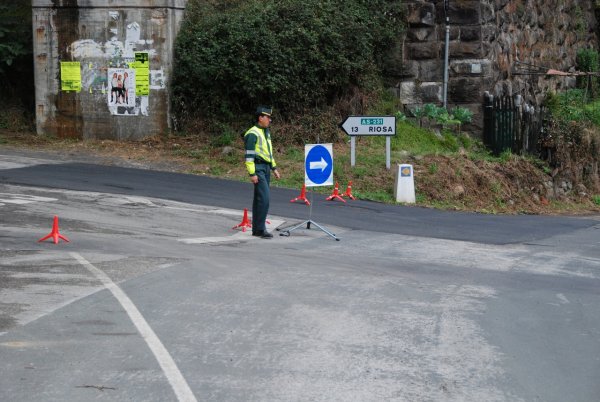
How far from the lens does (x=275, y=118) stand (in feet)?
79.2

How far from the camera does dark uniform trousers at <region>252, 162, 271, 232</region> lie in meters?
14.4

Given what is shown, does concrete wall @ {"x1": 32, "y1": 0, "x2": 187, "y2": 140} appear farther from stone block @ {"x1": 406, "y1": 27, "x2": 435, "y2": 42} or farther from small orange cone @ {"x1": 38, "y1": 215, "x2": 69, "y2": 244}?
small orange cone @ {"x1": 38, "y1": 215, "x2": 69, "y2": 244}

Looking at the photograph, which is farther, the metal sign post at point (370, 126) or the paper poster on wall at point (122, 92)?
the paper poster on wall at point (122, 92)

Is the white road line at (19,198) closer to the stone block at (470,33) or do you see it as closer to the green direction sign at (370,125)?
the green direction sign at (370,125)

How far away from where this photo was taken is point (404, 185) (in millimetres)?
19828

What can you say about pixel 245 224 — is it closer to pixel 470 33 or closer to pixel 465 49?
pixel 465 49

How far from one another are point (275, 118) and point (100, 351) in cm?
1655

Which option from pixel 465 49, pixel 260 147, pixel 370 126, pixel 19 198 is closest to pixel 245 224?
pixel 260 147

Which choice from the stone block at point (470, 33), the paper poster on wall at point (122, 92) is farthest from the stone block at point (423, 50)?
the paper poster on wall at point (122, 92)

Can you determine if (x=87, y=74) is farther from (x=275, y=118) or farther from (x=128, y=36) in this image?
(x=275, y=118)

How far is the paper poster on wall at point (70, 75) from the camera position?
2421 cm

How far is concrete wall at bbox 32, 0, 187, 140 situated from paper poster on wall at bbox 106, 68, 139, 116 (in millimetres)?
25

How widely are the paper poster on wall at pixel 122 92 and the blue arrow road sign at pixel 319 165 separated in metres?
9.77

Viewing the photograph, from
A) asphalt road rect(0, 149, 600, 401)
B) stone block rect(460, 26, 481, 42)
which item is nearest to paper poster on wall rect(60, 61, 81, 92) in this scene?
asphalt road rect(0, 149, 600, 401)
